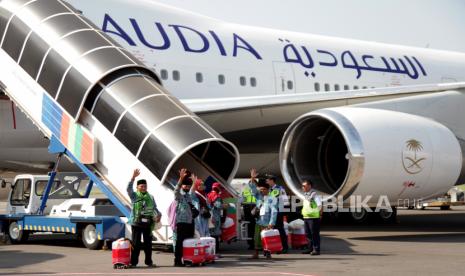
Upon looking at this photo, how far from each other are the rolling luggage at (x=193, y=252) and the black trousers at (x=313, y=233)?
6.06 ft

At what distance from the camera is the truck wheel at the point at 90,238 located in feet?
36.6

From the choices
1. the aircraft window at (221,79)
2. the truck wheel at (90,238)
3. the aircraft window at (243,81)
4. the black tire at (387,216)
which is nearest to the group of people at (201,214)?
the truck wheel at (90,238)

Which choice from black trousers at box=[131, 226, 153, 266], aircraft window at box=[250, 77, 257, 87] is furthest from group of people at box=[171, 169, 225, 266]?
aircraft window at box=[250, 77, 257, 87]

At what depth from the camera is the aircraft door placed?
Result: 16781 mm

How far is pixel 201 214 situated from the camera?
10312 mm

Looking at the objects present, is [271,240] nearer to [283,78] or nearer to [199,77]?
[199,77]

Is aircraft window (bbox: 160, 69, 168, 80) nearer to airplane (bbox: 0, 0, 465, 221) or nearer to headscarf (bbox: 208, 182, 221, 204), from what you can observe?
airplane (bbox: 0, 0, 465, 221)

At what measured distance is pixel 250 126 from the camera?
1427cm

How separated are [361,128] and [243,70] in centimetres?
462

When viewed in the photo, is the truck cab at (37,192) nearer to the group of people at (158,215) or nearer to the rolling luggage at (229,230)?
the rolling luggage at (229,230)

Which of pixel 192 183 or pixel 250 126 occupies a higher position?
pixel 250 126

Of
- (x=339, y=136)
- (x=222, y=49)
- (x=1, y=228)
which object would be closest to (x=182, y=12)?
(x=222, y=49)

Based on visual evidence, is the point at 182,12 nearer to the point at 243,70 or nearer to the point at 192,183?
the point at 243,70

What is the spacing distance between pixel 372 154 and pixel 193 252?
12.7 feet
